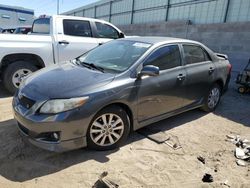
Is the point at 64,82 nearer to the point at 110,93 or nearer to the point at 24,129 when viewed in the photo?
the point at 110,93

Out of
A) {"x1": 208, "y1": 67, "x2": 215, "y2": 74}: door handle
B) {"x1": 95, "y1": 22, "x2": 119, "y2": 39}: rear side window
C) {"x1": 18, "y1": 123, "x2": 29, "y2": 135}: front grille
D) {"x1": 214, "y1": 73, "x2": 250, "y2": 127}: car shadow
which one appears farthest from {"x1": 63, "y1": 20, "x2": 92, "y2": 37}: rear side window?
{"x1": 214, "y1": 73, "x2": 250, "y2": 127}: car shadow

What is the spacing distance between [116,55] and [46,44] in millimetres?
2542

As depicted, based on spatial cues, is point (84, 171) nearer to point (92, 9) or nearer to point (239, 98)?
point (239, 98)

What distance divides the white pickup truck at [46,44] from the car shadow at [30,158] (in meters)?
2.23

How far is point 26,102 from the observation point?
129 inches

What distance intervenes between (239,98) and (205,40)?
194 inches

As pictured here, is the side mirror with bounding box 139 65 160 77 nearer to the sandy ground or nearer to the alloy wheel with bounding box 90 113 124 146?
the alloy wheel with bounding box 90 113 124 146

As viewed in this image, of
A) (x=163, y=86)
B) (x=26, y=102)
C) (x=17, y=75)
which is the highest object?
(x=163, y=86)

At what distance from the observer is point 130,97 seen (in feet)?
11.7

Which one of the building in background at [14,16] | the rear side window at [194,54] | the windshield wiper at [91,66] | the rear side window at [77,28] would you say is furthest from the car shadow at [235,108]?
the building in background at [14,16]

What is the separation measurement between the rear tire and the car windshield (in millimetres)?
1978

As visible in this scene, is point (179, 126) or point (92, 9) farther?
point (92, 9)

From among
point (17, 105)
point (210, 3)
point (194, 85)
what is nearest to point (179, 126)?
point (194, 85)

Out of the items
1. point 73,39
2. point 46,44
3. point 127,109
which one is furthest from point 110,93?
point 73,39
